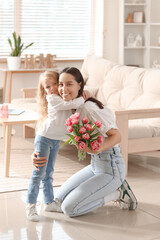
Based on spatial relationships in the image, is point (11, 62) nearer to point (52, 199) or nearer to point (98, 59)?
point (98, 59)

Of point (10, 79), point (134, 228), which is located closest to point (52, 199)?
point (134, 228)

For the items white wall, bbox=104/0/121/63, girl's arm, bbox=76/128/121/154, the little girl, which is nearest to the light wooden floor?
the little girl

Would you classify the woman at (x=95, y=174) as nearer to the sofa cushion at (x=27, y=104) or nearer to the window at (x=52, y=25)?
the sofa cushion at (x=27, y=104)

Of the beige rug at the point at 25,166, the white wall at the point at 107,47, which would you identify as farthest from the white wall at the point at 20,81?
the beige rug at the point at 25,166

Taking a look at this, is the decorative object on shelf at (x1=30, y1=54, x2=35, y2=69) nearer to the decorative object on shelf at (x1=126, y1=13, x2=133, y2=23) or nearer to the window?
the window

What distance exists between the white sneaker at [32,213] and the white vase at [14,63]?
394cm

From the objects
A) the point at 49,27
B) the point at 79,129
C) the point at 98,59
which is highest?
the point at 49,27

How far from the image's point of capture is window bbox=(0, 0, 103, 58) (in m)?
6.89

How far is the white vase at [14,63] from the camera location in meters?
6.52

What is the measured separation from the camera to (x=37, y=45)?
7.15 meters

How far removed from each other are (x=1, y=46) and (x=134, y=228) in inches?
186

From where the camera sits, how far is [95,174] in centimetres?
300

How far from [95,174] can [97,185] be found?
0.38 feet

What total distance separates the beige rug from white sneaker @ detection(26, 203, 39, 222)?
0.63m
